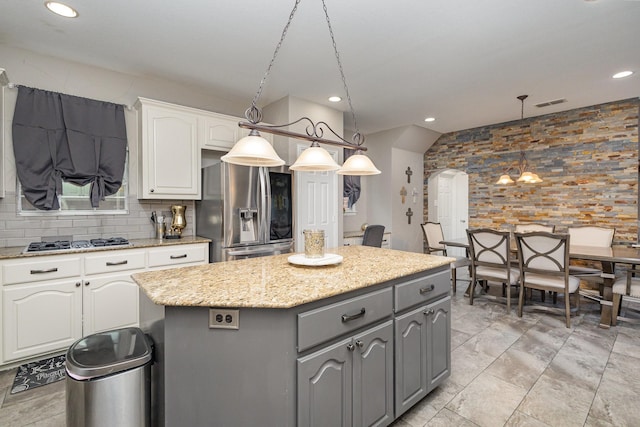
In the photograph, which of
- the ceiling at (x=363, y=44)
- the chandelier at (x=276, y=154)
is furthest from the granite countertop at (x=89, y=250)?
the ceiling at (x=363, y=44)

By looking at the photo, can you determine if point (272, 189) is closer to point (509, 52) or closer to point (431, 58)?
point (431, 58)

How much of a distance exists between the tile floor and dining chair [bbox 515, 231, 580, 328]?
38cm

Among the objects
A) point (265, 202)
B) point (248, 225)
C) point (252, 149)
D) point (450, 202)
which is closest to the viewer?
A: point (252, 149)

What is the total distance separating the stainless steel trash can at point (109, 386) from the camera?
4.09 ft

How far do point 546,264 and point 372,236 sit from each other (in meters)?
1.91

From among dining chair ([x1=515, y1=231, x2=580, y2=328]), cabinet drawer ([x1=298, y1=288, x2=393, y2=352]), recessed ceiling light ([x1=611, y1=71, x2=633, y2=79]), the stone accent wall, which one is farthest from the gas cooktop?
the stone accent wall

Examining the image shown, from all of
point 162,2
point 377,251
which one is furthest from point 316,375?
point 162,2

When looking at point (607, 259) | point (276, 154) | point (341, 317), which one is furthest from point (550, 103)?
point (341, 317)

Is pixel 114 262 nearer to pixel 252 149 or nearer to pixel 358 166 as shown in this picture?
pixel 252 149

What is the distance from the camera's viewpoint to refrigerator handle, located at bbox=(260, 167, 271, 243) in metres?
3.33

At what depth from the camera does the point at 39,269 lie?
7.70 ft

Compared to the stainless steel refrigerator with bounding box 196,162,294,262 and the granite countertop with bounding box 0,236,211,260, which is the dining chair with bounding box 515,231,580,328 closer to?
the stainless steel refrigerator with bounding box 196,162,294,262

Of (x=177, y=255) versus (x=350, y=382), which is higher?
(x=177, y=255)

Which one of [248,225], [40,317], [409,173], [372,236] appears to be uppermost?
[409,173]
